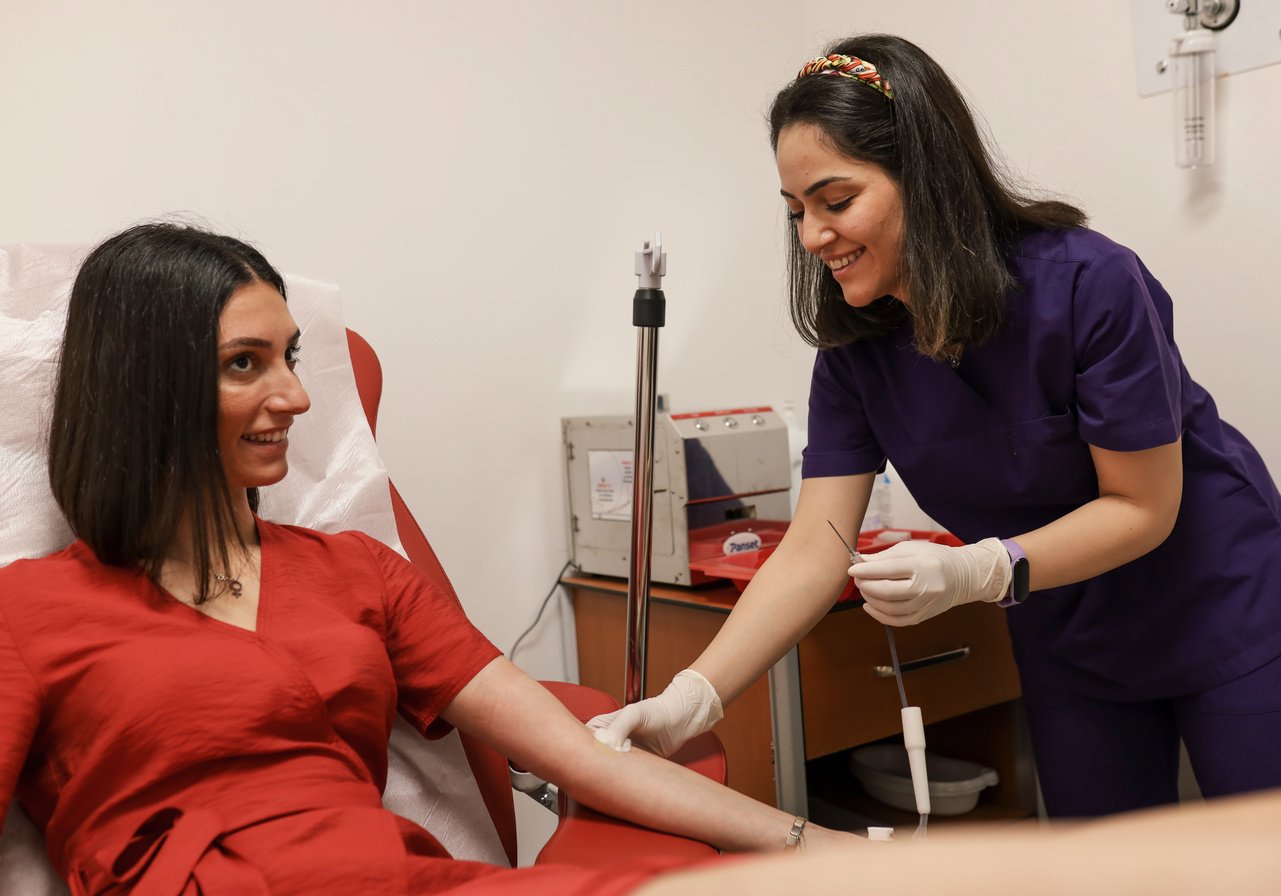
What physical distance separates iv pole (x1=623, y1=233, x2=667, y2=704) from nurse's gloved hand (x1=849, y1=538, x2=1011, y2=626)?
0.86 feet

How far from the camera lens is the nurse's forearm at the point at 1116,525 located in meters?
1.23

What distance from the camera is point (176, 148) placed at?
1762 millimetres

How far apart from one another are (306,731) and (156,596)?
20 cm

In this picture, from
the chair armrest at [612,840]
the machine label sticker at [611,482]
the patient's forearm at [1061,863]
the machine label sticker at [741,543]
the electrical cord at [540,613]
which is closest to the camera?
the patient's forearm at [1061,863]

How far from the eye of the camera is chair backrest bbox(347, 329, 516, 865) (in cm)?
136

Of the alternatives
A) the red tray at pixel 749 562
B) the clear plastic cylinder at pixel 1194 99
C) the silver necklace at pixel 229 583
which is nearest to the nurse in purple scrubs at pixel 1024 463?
the red tray at pixel 749 562

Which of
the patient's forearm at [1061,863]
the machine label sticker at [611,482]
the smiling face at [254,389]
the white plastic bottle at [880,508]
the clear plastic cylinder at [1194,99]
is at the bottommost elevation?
the white plastic bottle at [880,508]

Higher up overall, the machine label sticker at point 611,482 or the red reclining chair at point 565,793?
the machine label sticker at point 611,482

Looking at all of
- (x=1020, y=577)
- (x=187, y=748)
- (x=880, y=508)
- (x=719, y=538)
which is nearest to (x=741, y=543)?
(x=719, y=538)

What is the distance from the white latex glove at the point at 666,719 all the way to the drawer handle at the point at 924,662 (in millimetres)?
516

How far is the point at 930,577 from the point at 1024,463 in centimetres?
21

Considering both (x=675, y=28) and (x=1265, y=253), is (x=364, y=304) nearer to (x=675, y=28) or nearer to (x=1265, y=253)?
→ (x=675, y=28)

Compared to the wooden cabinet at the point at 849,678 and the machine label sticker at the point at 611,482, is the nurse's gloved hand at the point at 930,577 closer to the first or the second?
the wooden cabinet at the point at 849,678

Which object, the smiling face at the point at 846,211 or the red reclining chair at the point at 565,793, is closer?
the red reclining chair at the point at 565,793
